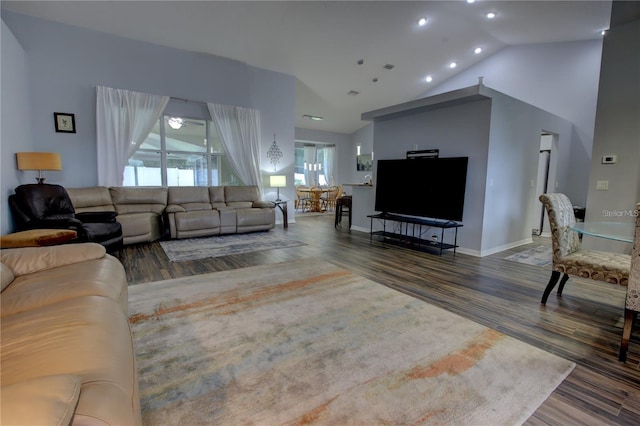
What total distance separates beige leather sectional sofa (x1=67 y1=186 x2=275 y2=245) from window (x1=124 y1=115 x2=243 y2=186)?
18.3 inches

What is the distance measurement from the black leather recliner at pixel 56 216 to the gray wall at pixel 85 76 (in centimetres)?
27

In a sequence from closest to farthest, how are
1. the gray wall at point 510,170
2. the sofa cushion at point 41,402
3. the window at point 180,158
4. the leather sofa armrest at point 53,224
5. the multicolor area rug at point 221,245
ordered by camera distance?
the sofa cushion at point 41,402 → the leather sofa armrest at point 53,224 → the multicolor area rug at point 221,245 → the gray wall at point 510,170 → the window at point 180,158

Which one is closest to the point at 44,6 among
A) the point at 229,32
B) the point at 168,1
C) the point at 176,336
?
the point at 168,1

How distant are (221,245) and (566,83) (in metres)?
7.70

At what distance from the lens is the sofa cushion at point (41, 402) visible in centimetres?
63

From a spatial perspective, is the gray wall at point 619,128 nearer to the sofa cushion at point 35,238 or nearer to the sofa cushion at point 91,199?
the sofa cushion at point 35,238

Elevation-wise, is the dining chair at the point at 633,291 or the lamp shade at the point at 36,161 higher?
the lamp shade at the point at 36,161

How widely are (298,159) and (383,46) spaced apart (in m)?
5.50

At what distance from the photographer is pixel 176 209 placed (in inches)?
205

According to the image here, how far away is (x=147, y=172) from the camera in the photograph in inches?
229

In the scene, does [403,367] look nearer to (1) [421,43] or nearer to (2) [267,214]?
(2) [267,214]

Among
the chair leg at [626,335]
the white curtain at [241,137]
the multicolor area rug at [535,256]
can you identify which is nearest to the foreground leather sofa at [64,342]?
the chair leg at [626,335]

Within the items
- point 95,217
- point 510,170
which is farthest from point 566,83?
point 95,217

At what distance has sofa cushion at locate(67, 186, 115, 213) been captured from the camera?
15.4ft
